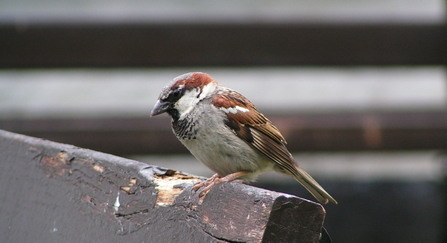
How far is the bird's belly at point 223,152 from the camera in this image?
1.70m

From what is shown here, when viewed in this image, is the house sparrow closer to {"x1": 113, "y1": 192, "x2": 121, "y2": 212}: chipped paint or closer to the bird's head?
the bird's head

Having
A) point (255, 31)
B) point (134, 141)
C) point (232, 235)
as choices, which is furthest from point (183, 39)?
point (232, 235)

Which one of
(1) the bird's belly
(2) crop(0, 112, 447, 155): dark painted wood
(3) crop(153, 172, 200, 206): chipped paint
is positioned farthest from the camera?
(2) crop(0, 112, 447, 155): dark painted wood

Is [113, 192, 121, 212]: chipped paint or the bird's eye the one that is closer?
[113, 192, 121, 212]: chipped paint

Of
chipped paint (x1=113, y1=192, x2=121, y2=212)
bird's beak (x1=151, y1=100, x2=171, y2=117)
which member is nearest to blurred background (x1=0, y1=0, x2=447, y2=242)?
bird's beak (x1=151, y1=100, x2=171, y2=117)

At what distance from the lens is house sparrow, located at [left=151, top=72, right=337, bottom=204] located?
5.60 feet

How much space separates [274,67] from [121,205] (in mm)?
1704

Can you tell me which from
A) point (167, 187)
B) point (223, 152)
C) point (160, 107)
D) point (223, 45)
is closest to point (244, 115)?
point (223, 152)

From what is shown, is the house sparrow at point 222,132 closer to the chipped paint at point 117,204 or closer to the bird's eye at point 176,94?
the bird's eye at point 176,94

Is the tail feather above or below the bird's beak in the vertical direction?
below

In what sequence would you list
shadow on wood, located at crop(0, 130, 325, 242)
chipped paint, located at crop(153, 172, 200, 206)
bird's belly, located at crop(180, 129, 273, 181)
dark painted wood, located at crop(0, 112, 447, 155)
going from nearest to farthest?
shadow on wood, located at crop(0, 130, 325, 242)
chipped paint, located at crop(153, 172, 200, 206)
bird's belly, located at crop(180, 129, 273, 181)
dark painted wood, located at crop(0, 112, 447, 155)

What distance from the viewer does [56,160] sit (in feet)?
4.61

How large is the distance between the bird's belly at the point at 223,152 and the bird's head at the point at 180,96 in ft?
0.38

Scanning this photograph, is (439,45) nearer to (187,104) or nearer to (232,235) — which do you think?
(187,104)
